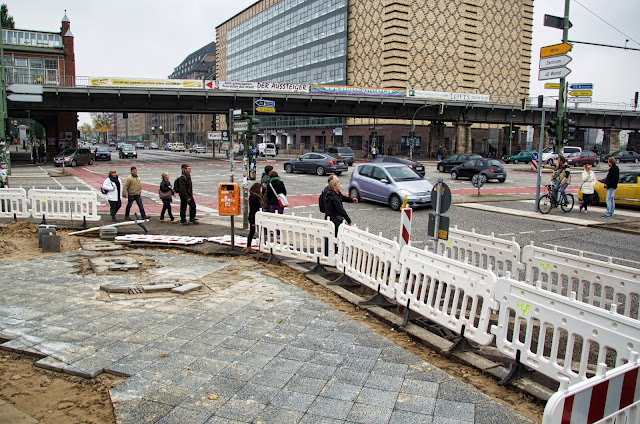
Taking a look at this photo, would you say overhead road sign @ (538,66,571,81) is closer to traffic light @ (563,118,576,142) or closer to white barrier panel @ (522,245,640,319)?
traffic light @ (563,118,576,142)

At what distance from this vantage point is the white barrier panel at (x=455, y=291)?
5.13 metres

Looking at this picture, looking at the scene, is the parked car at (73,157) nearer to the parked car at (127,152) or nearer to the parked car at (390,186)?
the parked car at (127,152)

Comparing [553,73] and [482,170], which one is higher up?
[553,73]

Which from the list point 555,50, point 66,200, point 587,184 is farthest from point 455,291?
point 587,184

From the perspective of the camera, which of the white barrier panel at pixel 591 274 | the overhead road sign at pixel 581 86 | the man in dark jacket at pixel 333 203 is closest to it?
the white barrier panel at pixel 591 274

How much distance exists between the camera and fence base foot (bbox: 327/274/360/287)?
26.0ft

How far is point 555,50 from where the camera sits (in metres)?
16.0

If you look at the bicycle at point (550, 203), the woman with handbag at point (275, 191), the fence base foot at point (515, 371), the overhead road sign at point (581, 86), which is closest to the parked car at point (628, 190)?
the bicycle at point (550, 203)

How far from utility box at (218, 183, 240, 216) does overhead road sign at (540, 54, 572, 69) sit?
1164cm

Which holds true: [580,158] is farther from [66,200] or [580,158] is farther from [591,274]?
Result: [591,274]

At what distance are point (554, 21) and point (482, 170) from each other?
1344 centimetres

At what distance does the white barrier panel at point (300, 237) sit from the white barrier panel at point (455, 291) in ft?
7.38

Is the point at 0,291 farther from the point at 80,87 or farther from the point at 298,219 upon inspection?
the point at 80,87

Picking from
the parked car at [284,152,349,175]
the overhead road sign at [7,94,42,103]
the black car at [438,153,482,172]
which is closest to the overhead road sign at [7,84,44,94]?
the overhead road sign at [7,94,42,103]
